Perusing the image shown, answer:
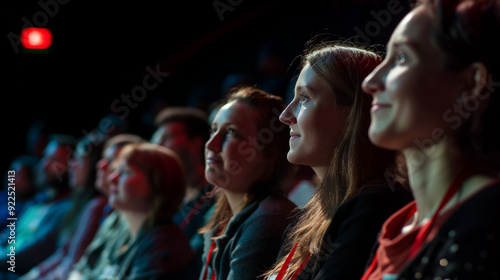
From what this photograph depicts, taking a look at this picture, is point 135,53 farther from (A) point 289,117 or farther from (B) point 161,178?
(A) point 289,117

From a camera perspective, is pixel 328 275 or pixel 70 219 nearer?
pixel 328 275

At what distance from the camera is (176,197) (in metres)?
2.62

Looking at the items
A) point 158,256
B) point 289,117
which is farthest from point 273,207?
point 158,256

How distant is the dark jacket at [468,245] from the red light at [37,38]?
16.5 ft

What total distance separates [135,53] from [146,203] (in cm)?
300

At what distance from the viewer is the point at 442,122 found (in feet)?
3.28

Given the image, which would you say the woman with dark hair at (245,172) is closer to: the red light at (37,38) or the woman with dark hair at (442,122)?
the woman with dark hair at (442,122)

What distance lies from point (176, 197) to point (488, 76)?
71.5 inches

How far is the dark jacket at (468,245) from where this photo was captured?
0.87 metres

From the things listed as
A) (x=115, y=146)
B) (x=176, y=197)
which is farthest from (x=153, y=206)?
(x=115, y=146)

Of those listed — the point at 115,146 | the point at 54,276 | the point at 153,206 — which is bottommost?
the point at 54,276

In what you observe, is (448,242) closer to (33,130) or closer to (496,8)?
(496,8)

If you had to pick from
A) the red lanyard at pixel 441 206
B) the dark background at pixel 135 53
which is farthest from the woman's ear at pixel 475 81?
the dark background at pixel 135 53

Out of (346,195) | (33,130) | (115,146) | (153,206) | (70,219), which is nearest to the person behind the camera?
(346,195)
